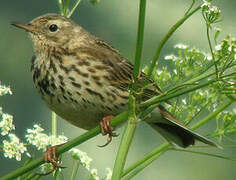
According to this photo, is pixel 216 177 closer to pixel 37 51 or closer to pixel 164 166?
pixel 164 166

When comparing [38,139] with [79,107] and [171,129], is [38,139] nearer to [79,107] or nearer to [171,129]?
[79,107]

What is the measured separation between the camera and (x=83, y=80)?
3.92 meters

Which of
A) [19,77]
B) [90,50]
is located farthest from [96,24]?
[90,50]

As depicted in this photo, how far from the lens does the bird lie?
3857 millimetres

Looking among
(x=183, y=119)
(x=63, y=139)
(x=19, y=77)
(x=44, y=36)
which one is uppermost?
(x=19, y=77)

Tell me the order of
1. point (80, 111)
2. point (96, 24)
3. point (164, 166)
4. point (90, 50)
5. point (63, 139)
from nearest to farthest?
point (63, 139) < point (80, 111) < point (90, 50) < point (164, 166) < point (96, 24)

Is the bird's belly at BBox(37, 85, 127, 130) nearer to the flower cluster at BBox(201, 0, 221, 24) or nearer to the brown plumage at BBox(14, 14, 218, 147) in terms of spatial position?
the brown plumage at BBox(14, 14, 218, 147)

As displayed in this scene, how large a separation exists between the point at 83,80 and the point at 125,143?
1410mm

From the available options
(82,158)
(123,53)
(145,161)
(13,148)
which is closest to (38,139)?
(13,148)

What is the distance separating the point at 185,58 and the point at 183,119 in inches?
15.9

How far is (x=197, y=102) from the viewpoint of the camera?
329 centimetres

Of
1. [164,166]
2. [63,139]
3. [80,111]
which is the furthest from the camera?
[164,166]

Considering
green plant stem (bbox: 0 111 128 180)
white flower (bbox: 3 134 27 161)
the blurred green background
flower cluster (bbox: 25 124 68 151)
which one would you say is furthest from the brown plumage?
white flower (bbox: 3 134 27 161)

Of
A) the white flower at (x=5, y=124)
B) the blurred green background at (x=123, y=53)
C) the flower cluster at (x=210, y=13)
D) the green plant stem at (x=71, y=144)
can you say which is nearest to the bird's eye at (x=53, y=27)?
the blurred green background at (x=123, y=53)
